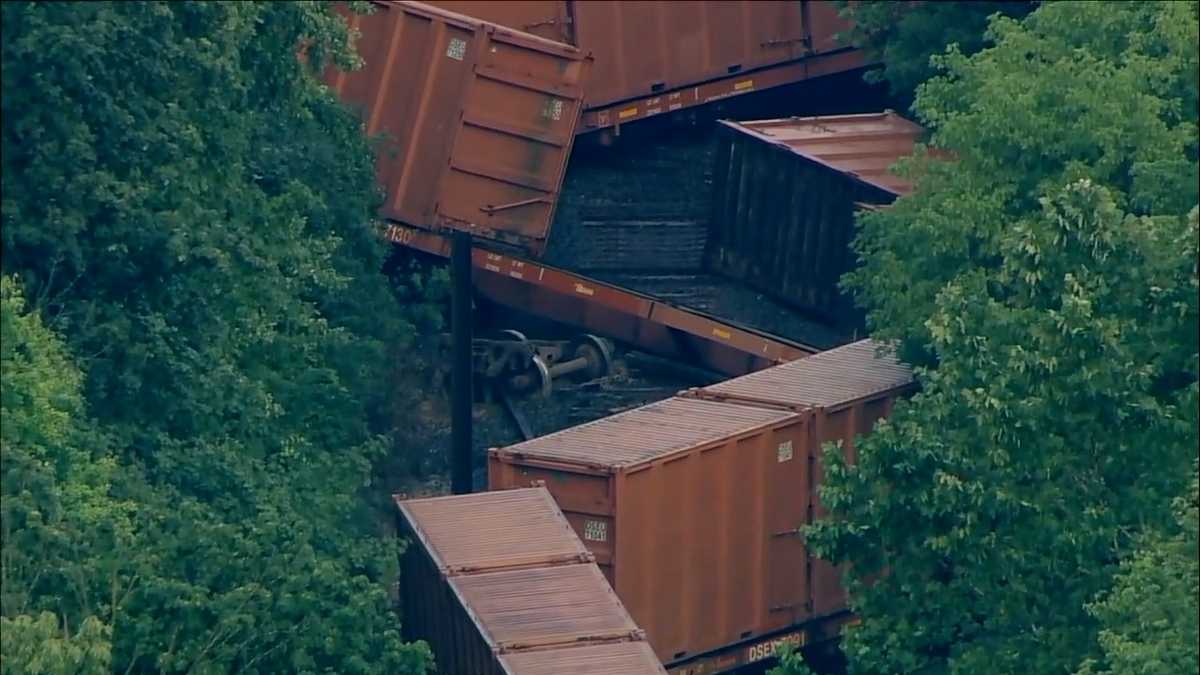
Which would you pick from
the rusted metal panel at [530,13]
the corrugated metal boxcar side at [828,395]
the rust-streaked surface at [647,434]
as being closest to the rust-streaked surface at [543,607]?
the rust-streaked surface at [647,434]

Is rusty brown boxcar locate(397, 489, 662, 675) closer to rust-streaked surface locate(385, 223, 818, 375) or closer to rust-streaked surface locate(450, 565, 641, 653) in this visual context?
rust-streaked surface locate(450, 565, 641, 653)

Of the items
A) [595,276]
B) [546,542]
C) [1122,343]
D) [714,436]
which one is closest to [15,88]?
[546,542]

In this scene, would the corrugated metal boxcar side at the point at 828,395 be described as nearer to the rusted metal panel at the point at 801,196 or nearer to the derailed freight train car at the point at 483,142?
the derailed freight train car at the point at 483,142

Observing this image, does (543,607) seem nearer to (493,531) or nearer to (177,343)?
(493,531)

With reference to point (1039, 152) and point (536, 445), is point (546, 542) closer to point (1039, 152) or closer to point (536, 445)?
point (536, 445)

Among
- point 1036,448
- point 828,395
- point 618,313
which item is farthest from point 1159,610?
point 618,313

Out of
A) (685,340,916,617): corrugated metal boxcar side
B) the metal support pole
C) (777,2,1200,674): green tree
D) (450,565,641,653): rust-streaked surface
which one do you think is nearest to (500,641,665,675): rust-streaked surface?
(450,565,641,653): rust-streaked surface

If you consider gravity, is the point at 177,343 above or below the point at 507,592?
above

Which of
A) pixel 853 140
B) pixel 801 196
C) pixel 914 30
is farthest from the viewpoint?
pixel 914 30
